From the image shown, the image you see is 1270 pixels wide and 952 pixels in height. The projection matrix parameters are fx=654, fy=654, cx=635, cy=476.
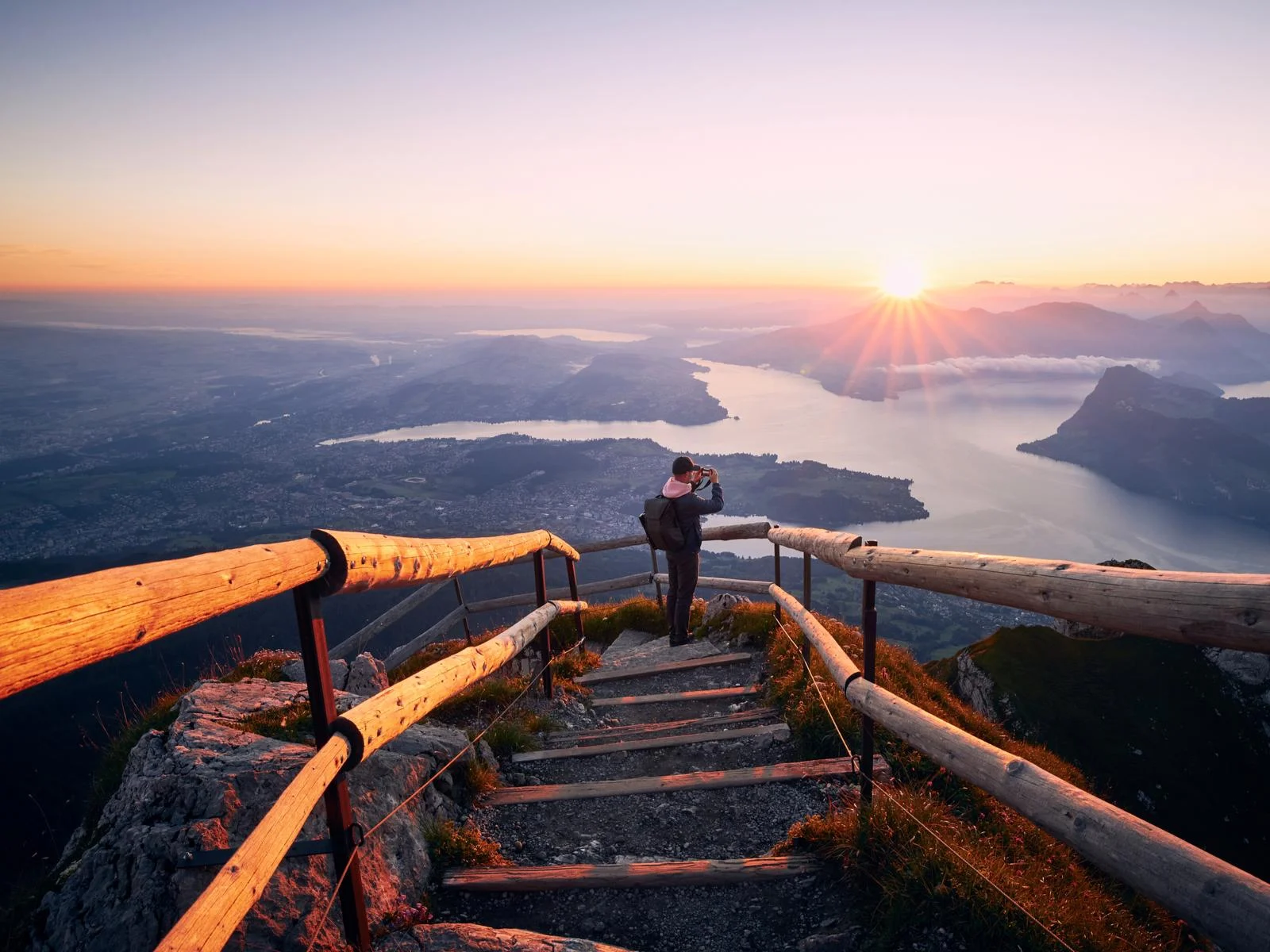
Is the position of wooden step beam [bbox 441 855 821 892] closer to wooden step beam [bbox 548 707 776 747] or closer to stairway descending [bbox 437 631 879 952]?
stairway descending [bbox 437 631 879 952]

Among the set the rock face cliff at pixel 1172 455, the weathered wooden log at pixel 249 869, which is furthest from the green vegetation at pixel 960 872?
the rock face cliff at pixel 1172 455

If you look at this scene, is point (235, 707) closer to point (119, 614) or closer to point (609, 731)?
point (609, 731)

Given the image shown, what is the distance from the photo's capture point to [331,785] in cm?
231

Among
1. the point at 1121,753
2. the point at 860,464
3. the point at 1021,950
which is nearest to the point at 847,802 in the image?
the point at 1021,950

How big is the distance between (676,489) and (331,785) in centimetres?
588

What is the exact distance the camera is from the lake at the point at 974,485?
10231cm

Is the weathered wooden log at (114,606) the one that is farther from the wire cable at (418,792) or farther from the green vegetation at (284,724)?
the green vegetation at (284,724)

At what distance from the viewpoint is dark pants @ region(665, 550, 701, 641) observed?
328 inches

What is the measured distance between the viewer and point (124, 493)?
121 meters

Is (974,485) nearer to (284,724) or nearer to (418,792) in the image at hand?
(284,724)

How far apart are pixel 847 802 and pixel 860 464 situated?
14513 cm

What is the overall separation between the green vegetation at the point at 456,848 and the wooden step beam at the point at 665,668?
382 centimetres

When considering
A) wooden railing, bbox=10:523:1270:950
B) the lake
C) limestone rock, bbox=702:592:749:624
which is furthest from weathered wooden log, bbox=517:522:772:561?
the lake

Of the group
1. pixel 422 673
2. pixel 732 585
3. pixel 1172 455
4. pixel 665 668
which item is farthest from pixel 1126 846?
pixel 1172 455
